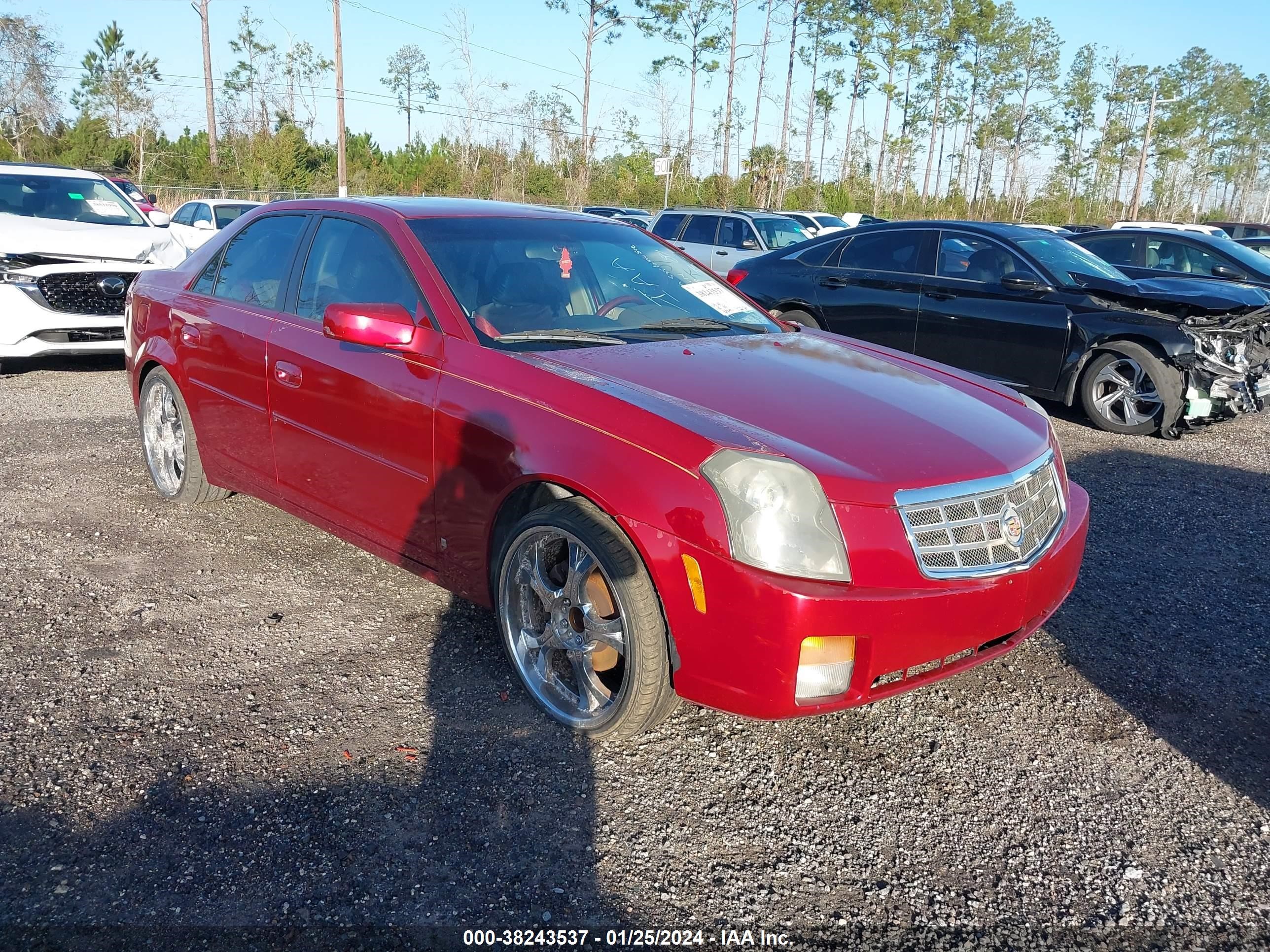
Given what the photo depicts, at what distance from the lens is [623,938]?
7.47 feet

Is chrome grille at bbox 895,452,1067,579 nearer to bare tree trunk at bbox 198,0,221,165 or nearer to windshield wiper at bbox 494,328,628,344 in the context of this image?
windshield wiper at bbox 494,328,628,344

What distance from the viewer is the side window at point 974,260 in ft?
26.3

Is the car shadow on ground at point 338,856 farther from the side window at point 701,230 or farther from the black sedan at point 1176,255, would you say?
the side window at point 701,230

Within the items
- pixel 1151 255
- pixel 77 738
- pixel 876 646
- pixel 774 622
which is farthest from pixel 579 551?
pixel 1151 255

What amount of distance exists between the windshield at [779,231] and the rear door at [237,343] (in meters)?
11.0

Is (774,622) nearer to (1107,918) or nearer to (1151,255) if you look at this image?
(1107,918)

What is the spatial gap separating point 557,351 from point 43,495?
355 centimetres

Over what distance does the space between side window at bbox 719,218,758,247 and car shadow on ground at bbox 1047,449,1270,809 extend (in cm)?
911

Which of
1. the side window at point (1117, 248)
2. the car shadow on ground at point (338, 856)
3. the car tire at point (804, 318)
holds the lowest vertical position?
the car shadow on ground at point (338, 856)

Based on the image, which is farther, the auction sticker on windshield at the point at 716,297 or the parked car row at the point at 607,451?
the auction sticker on windshield at the point at 716,297

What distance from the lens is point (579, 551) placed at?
298 centimetres

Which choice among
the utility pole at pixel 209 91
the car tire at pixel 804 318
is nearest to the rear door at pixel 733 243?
the car tire at pixel 804 318

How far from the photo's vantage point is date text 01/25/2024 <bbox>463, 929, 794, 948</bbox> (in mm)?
2260

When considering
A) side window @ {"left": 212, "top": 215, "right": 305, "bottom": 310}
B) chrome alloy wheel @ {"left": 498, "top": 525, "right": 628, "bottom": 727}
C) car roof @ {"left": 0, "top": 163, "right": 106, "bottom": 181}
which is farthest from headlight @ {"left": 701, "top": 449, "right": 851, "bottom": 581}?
car roof @ {"left": 0, "top": 163, "right": 106, "bottom": 181}
